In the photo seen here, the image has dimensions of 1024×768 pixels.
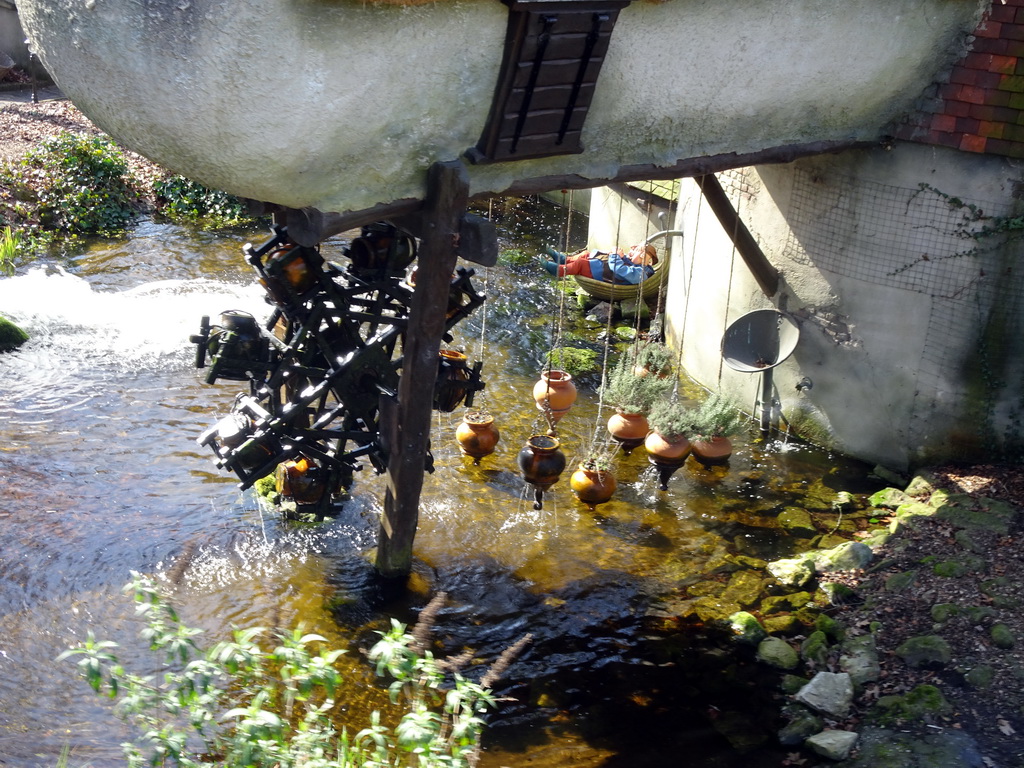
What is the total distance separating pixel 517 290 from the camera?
38.0 ft

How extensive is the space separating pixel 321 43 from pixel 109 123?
3.51 feet

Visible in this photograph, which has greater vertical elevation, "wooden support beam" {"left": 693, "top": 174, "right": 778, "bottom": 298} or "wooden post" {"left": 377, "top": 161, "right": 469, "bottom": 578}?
"wooden support beam" {"left": 693, "top": 174, "right": 778, "bottom": 298}

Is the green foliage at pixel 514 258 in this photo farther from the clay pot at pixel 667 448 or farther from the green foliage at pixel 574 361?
the clay pot at pixel 667 448

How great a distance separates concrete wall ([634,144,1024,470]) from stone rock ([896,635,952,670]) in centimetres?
240

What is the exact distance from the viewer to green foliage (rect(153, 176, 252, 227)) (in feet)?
43.4

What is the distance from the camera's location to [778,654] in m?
6.05

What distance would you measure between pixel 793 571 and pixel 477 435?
2430 millimetres

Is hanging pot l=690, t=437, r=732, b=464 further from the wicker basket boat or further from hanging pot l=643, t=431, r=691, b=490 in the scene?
the wicker basket boat

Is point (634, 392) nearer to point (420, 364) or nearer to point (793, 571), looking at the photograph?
point (793, 571)

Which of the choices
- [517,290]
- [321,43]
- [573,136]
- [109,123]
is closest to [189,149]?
[109,123]

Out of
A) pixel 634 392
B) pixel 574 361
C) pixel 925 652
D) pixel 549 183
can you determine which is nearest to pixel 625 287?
pixel 574 361

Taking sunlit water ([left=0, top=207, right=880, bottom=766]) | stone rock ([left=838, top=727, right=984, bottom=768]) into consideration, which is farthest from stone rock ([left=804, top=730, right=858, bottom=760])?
sunlit water ([left=0, top=207, right=880, bottom=766])

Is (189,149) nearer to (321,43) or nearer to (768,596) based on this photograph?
(321,43)

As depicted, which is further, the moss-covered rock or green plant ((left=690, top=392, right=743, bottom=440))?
the moss-covered rock
